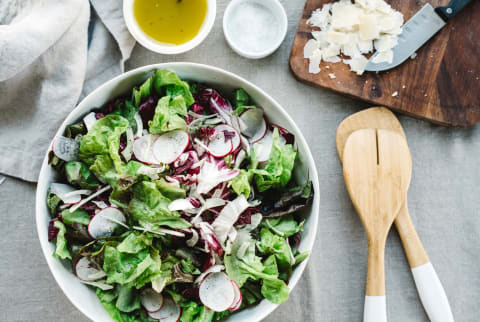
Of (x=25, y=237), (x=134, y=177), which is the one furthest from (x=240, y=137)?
(x=25, y=237)

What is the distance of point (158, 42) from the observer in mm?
1379

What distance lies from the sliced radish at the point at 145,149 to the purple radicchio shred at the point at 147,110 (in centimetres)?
8

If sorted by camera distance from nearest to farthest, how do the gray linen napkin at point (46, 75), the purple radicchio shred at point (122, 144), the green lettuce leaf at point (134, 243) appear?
1. the green lettuce leaf at point (134, 243)
2. the purple radicchio shred at point (122, 144)
3. the gray linen napkin at point (46, 75)

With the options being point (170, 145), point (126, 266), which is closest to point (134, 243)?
point (126, 266)

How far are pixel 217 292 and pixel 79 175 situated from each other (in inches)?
19.3

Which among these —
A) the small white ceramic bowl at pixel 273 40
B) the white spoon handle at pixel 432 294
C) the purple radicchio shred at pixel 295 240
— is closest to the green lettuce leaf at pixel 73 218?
the purple radicchio shred at pixel 295 240

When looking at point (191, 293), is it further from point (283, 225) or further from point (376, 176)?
point (376, 176)

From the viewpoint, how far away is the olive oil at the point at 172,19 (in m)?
1.37

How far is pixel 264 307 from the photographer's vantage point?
45.6 inches

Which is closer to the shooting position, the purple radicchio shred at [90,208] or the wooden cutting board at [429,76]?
the purple radicchio shred at [90,208]

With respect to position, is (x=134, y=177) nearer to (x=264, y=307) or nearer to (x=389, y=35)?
(x=264, y=307)

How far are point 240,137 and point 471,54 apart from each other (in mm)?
904

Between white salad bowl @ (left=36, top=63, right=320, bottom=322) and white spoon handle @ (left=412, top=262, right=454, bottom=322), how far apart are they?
0.50 metres

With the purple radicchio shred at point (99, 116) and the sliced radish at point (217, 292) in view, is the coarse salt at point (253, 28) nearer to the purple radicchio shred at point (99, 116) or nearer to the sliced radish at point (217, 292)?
the purple radicchio shred at point (99, 116)
